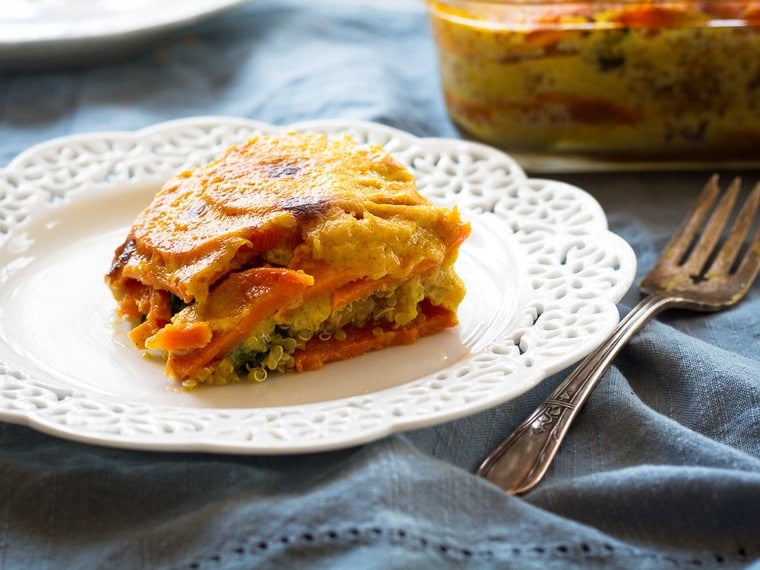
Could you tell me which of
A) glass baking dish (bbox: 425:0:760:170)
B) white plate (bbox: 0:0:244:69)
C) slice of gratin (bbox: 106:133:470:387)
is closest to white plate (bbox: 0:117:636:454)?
slice of gratin (bbox: 106:133:470:387)

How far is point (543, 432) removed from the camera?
2311 millimetres

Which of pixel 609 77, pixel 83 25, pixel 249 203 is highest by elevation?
pixel 249 203

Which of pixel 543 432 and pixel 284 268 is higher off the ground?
pixel 284 268

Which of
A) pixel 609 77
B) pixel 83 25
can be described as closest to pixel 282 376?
pixel 609 77

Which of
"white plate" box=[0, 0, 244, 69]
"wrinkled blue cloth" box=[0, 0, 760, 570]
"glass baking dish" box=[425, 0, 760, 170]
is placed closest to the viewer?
"wrinkled blue cloth" box=[0, 0, 760, 570]

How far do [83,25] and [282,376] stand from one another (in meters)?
2.79

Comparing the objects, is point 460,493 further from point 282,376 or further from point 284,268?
point 284,268

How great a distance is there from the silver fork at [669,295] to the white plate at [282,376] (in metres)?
0.14

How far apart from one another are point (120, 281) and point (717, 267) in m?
1.82

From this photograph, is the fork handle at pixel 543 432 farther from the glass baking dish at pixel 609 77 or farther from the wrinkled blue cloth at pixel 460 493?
the glass baking dish at pixel 609 77

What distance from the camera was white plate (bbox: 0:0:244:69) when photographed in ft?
14.7

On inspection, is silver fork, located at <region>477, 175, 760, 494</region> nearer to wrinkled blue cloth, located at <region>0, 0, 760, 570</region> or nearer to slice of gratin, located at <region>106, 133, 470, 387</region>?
wrinkled blue cloth, located at <region>0, 0, 760, 570</region>

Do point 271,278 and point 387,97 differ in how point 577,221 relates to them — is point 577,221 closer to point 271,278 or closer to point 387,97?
point 271,278

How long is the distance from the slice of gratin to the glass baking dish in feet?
3.46
